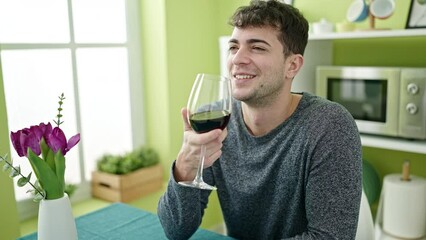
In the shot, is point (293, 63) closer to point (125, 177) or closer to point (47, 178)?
point (47, 178)

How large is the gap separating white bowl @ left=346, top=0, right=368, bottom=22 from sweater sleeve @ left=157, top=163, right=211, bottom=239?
1.28 meters

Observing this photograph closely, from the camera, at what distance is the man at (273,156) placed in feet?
3.34

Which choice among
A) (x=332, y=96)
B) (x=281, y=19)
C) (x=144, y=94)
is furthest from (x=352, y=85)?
(x=144, y=94)

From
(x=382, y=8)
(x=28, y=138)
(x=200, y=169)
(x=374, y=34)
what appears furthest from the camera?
(x=382, y=8)

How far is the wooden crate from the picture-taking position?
2.13m

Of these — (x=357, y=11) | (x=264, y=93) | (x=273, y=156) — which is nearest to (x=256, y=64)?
(x=264, y=93)

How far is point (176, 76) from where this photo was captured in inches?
95.7

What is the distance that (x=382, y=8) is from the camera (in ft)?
6.21

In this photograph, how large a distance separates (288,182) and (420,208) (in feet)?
3.18

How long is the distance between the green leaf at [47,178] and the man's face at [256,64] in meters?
0.53

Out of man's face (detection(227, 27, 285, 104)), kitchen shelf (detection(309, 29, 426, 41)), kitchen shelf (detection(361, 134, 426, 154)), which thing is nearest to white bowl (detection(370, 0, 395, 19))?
kitchen shelf (detection(309, 29, 426, 41))

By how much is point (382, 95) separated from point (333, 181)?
3.08 feet

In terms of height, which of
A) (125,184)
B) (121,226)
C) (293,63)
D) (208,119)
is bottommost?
(125,184)

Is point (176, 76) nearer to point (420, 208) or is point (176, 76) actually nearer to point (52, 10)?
point (52, 10)
